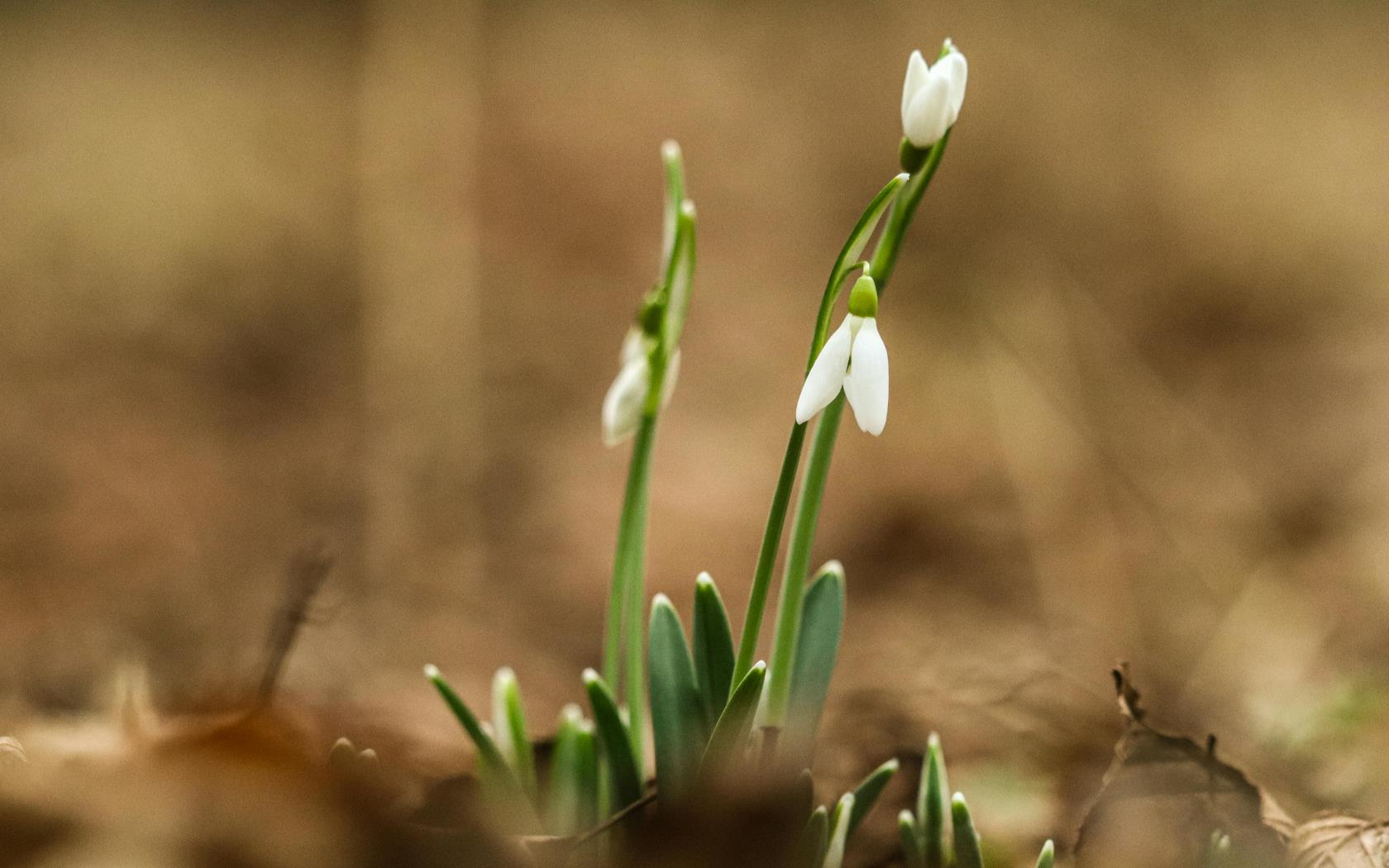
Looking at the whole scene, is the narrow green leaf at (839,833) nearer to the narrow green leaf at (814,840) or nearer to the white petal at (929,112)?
the narrow green leaf at (814,840)

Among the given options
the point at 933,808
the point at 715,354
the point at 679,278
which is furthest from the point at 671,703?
the point at 715,354

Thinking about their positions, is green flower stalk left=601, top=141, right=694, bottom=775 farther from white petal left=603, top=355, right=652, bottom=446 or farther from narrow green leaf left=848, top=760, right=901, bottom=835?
narrow green leaf left=848, top=760, right=901, bottom=835

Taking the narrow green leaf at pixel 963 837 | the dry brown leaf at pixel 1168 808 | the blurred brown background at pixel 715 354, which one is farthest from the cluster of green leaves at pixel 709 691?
the blurred brown background at pixel 715 354

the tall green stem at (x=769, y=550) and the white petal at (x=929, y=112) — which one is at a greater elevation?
the white petal at (x=929, y=112)

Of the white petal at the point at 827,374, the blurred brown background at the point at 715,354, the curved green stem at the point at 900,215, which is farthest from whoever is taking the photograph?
the blurred brown background at the point at 715,354

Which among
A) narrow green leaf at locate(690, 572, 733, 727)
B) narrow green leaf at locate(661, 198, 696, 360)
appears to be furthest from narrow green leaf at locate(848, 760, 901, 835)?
narrow green leaf at locate(661, 198, 696, 360)

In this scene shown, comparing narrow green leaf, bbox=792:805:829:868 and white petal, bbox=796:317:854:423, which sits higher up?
white petal, bbox=796:317:854:423
